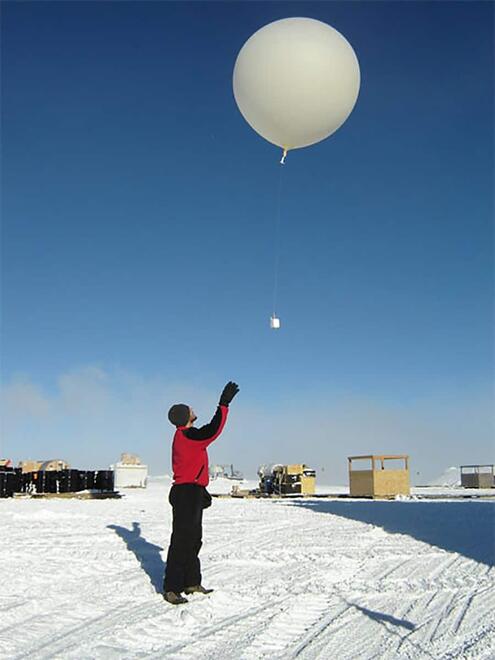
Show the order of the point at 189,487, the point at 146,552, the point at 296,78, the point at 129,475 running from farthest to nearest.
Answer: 1. the point at 129,475
2. the point at 296,78
3. the point at 146,552
4. the point at 189,487

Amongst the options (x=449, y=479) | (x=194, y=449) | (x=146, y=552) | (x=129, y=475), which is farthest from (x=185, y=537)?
(x=449, y=479)

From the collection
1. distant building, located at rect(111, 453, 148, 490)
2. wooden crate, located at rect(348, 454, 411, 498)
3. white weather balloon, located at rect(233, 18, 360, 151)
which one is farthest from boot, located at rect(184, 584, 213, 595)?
distant building, located at rect(111, 453, 148, 490)

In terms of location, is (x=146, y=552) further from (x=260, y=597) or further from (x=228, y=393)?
(x=228, y=393)

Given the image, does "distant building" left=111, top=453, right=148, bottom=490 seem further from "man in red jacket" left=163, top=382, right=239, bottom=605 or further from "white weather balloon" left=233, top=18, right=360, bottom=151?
"man in red jacket" left=163, top=382, right=239, bottom=605

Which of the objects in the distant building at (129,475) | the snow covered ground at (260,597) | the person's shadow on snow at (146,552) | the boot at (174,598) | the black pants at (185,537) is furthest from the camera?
the distant building at (129,475)

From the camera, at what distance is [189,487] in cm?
577

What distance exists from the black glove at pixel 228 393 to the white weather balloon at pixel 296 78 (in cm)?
496

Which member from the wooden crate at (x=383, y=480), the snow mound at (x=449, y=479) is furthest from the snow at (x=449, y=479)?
the wooden crate at (x=383, y=480)

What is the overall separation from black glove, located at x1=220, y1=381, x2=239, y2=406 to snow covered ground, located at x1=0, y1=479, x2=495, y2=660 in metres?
1.75

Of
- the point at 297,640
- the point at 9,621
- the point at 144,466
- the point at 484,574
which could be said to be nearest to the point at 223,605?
the point at 297,640

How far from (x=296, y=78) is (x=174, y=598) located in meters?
6.96

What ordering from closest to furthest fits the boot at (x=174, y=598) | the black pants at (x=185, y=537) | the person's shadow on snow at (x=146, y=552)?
the boot at (x=174, y=598)
the black pants at (x=185, y=537)
the person's shadow on snow at (x=146, y=552)

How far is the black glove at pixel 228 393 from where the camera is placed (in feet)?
19.0

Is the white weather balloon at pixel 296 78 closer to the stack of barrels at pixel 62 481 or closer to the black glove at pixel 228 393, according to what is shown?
the black glove at pixel 228 393
